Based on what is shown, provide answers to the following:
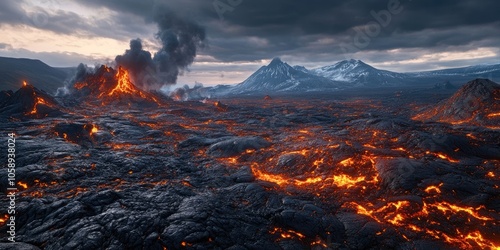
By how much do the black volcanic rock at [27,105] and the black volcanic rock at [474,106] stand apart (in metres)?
93.8

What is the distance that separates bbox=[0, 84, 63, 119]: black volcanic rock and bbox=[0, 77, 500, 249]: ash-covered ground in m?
22.7

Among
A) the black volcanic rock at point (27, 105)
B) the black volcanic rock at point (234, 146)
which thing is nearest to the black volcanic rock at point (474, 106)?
the black volcanic rock at point (234, 146)

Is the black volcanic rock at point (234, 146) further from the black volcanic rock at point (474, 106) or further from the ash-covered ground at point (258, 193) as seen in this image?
the black volcanic rock at point (474, 106)

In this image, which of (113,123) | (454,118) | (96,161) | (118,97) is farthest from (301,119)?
(118,97)

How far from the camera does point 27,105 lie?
Result: 6359 cm

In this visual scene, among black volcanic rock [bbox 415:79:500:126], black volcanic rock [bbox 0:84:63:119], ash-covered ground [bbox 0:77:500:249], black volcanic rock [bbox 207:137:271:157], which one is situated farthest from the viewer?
black volcanic rock [bbox 0:84:63:119]

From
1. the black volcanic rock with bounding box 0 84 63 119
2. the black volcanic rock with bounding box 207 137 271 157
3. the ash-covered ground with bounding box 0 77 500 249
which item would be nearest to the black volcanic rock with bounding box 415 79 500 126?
the ash-covered ground with bounding box 0 77 500 249

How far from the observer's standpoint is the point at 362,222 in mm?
19938

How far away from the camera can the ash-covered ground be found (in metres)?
17.7

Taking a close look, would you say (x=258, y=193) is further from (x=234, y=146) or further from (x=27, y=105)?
(x=27, y=105)

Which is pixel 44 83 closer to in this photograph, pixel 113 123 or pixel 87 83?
pixel 87 83

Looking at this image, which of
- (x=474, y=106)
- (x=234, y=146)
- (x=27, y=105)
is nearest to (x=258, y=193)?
(x=234, y=146)

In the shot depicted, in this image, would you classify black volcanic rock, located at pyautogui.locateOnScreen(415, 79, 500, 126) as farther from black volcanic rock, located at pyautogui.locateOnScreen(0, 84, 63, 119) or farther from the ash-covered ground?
black volcanic rock, located at pyautogui.locateOnScreen(0, 84, 63, 119)

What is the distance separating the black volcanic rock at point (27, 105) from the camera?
6072 centimetres
